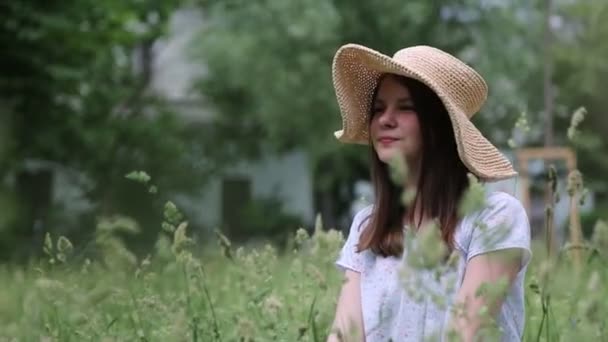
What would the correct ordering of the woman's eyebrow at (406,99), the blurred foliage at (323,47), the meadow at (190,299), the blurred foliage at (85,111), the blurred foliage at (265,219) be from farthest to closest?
the blurred foliage at (265,219)
the blurred foliage at (323,47)
the blurred foliage at (85,111)
the woman's eyebrow at (406,99)
the meadow at (190,299)

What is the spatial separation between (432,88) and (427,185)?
232mm

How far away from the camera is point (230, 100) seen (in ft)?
74.8

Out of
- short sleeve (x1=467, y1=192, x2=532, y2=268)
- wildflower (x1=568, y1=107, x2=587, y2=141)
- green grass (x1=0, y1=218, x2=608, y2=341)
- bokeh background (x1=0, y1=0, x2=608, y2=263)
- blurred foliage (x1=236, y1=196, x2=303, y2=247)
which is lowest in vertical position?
blurred foliage (x1=236, y1=196, x2=303, y2=247)

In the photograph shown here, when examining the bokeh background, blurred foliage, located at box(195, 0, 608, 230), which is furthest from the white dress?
blurred foliage, located at box(195, 0, 608, 230)

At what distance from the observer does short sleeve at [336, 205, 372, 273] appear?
3.04m

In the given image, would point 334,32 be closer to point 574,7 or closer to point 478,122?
point 478,122

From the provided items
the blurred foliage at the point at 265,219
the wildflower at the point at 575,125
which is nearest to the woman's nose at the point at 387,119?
the wildflower at the point at 575,125

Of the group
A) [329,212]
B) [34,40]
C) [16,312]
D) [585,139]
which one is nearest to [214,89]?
[329,212]

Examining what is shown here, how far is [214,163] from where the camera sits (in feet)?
67.6

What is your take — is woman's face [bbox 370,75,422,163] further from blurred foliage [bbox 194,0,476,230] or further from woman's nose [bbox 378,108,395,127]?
blurred foliage [bbox 194,0,476,230]

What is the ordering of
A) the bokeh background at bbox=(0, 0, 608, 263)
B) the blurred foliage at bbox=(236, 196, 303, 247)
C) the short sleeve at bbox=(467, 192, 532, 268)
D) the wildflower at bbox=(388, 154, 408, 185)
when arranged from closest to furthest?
the wildflower at bbox=(388, 154, 408, 185) < the short sleeve at bbox=(467, 192, 532, 268) < the bokeh background at bbox=(0, 0, 608, 263) < the blurred foliage at bbox=(236, 196, 303, 247)

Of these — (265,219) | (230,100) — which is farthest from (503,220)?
(265,219)

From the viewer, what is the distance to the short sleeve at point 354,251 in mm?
3041

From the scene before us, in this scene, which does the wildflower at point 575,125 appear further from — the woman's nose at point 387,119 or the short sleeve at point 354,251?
the short sleeve at point 354,251
